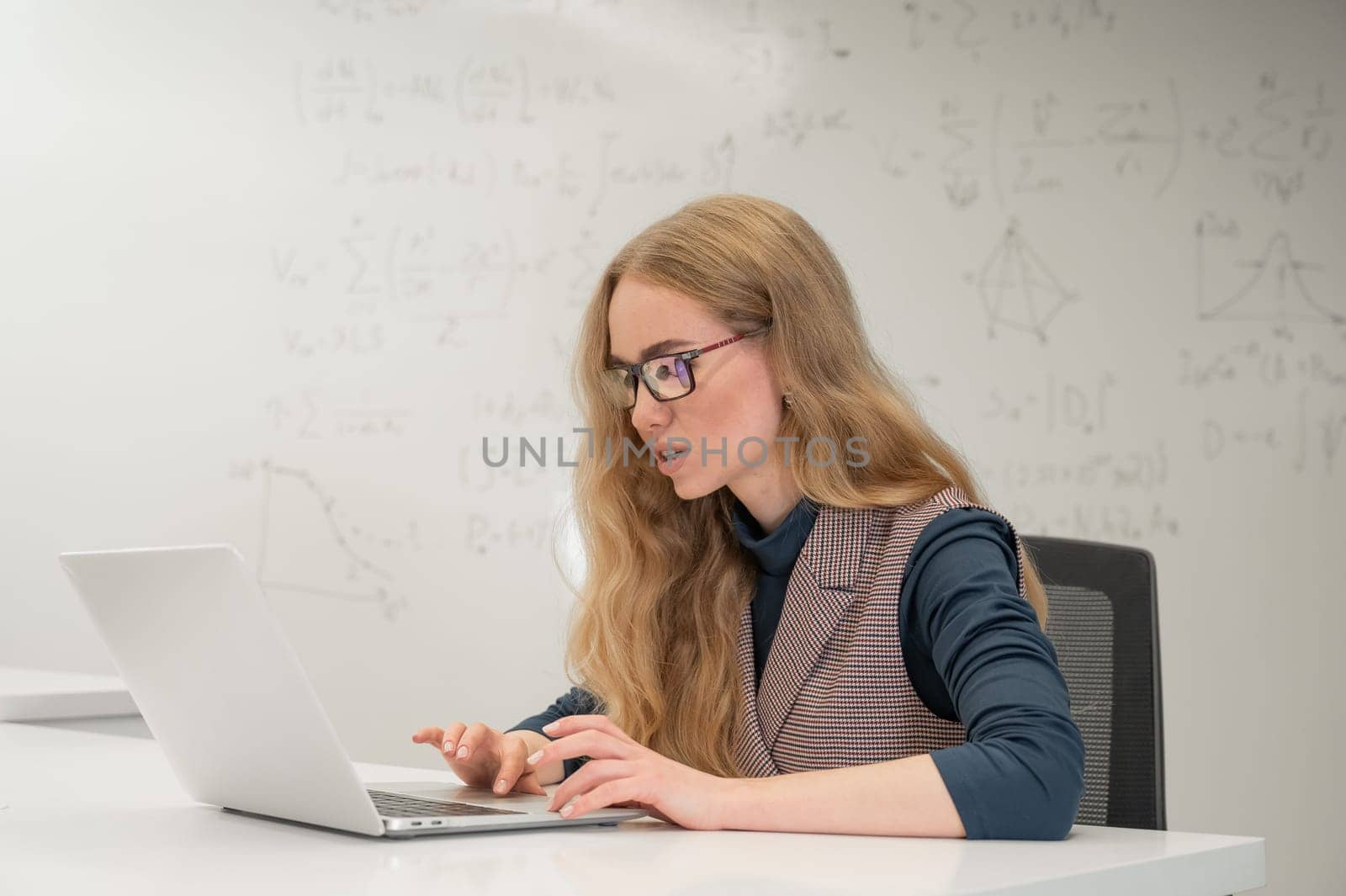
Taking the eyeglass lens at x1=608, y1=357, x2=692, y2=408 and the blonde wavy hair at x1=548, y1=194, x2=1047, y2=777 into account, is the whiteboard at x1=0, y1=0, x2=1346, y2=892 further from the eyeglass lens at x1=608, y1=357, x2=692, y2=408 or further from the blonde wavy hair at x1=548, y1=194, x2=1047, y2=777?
the eyeglass lens at x1=608, y1=357, x2=692, y2=408

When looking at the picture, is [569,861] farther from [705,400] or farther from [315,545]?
[315,545]

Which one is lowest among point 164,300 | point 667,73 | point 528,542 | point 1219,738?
point 1219,738

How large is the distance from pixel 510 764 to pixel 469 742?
1.6 inches

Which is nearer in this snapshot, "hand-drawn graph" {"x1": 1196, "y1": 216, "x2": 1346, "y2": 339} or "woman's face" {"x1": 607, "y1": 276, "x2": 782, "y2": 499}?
"woman's face" {"x1": 607, "y1": 276, "x2": 782, "y2": 499}

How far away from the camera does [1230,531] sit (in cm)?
274

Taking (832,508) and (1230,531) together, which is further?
(1230,531)

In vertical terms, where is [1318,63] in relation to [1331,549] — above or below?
above

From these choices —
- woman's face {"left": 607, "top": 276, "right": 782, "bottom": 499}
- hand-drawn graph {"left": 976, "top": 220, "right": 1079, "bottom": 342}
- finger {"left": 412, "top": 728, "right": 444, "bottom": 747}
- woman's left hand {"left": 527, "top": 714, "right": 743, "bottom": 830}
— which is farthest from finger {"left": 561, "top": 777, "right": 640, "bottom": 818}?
hand-drawn graph {"left": 976, "top": 220, "right": 1079, "bottom": 342}

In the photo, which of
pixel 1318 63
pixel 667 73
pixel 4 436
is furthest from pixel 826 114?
pixel 4 436

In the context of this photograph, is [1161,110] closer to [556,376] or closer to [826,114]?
[826,114]

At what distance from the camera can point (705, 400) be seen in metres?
1.42

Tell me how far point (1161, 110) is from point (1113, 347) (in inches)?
20.2

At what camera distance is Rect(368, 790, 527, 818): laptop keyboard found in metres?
0.92

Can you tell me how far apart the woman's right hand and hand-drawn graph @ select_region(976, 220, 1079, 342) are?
5.96ft
